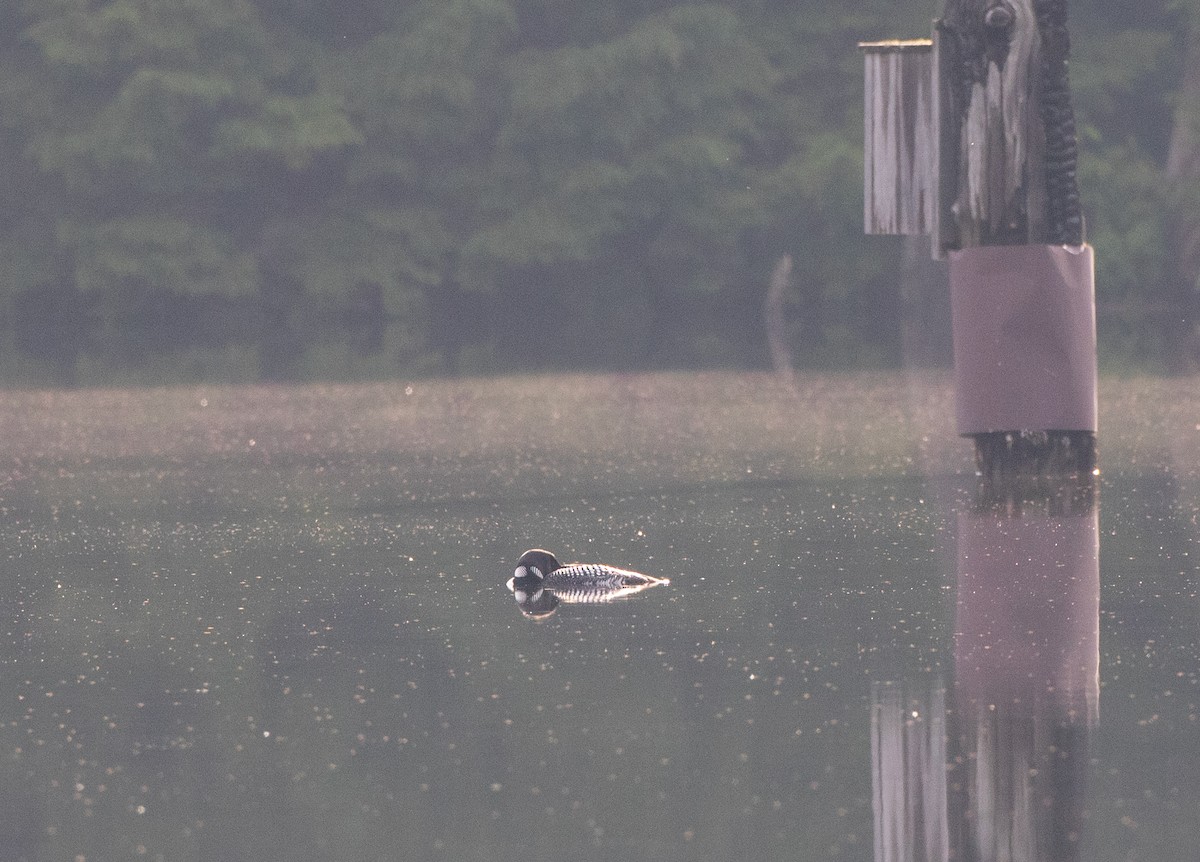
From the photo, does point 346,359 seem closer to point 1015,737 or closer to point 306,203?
point 306,203

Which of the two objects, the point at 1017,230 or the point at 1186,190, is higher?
the point at 1186,190

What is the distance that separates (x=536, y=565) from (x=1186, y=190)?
1066 inches

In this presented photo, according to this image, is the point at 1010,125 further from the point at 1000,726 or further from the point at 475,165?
the point at 475,165

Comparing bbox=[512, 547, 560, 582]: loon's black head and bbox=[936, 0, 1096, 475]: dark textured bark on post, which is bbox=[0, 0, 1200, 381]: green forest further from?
bbox=[512, 547, 560, 582]: loon's black head

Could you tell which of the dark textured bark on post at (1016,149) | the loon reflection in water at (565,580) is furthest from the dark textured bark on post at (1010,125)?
the loon reflection in water at (565,580)

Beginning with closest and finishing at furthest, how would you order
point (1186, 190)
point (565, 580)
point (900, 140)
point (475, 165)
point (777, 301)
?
point (565, 580)
point (900, 140)
point (777, 301)
point (1186, 190)
point (475, 165)

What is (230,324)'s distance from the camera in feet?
109

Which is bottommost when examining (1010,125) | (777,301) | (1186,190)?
(1010,125)

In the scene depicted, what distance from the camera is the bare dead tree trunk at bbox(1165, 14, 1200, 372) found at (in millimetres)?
32688

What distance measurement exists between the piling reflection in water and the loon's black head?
1283 millimetres

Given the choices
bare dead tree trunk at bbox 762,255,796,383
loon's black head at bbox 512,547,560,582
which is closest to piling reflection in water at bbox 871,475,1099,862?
loon's black head at bbox 512,547,560,582

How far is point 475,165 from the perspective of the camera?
36000 mm

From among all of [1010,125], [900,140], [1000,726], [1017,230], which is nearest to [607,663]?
[1000,726]

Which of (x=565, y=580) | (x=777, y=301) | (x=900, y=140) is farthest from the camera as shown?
(x=777, y=301)
